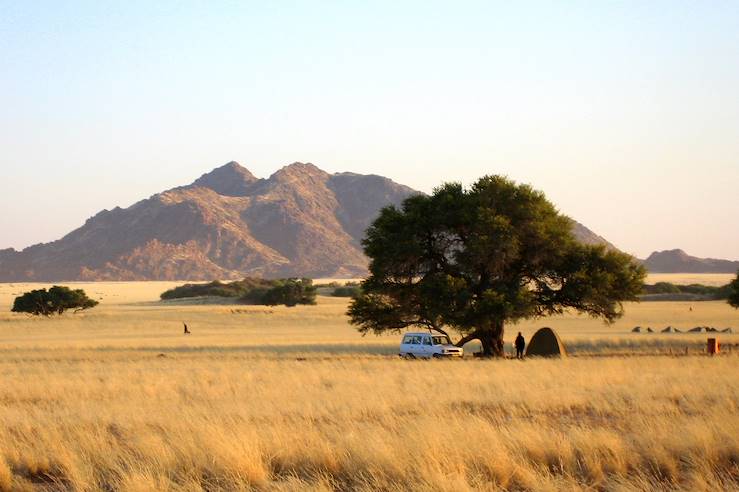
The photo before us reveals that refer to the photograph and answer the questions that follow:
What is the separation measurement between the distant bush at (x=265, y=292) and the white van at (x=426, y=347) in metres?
72.0

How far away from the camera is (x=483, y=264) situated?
40.7 meters

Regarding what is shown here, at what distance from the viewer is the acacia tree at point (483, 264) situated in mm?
39625

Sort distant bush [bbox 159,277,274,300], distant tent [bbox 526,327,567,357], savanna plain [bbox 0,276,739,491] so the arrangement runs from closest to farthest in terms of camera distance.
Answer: savanna plain [bbox 0,276,739,491]
distant tent [bbox 526,327,567,357]
distant bush [bbox 159,277,274,300]

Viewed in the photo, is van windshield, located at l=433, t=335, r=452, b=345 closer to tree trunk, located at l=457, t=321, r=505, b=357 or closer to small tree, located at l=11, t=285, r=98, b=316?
tree trunk, located at l=457, t=321, r=505, b=357

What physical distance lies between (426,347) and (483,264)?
456cm

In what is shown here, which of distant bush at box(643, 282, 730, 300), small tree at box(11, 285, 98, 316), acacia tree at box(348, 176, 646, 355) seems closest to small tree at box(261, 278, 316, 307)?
small tree at box(11, 285, 98, 316)

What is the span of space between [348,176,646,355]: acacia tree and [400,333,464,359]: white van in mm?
1096

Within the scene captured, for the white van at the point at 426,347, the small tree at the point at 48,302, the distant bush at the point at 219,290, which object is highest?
the distant bush at the point at 219,290

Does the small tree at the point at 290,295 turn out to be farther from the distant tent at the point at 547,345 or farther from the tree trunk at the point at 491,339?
the distant tent at the point at 547,345

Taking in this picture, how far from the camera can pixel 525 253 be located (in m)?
41.4

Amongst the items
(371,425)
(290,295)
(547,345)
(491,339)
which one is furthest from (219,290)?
(371,425)

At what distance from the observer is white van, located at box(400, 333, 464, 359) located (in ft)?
127

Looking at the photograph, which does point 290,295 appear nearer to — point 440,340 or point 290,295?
point 290,295

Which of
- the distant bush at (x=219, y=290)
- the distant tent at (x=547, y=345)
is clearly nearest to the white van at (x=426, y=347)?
the distant tent at (x=547, y=345)
